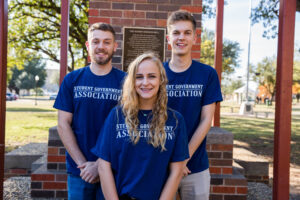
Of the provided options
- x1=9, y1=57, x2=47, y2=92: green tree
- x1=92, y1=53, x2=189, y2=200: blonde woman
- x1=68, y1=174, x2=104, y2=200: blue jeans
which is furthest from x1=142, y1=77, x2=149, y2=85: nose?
x1=9, y1=57, x2=47, y2=92: green tree

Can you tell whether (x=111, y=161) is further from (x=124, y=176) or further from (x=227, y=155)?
(x=227, y=155)

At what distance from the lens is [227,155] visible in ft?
11.8

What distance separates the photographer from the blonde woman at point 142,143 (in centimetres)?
170

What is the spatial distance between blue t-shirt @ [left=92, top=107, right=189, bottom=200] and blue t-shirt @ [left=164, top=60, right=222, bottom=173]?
34 centimetres

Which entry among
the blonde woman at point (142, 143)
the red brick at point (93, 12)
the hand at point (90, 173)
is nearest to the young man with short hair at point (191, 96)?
the blonde woman at point (142, 143)

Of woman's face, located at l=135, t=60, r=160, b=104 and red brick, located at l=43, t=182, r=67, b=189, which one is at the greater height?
woman's face, located at l=135, t=60, r=160, b=104

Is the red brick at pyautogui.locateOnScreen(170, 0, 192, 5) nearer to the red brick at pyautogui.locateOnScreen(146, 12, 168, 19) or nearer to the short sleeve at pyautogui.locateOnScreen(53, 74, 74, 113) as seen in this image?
the red brick at pyautogui.locateOnScreen(146, 12, 168, 19)

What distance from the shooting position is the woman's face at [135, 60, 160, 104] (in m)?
1.80

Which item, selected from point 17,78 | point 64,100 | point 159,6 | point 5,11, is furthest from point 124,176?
point 17,78

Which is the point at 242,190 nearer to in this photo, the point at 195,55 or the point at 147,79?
the point at 195,55

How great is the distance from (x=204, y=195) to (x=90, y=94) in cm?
119

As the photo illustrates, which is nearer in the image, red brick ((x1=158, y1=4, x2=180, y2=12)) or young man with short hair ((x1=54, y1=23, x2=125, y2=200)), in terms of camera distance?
young man with short hair ((x1=54, y1=23, x2=125, y2=200))

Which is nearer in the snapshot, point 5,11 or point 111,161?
point 111,161

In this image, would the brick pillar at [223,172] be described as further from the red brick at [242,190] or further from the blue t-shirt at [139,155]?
the blue t-shirt at [139,155]
